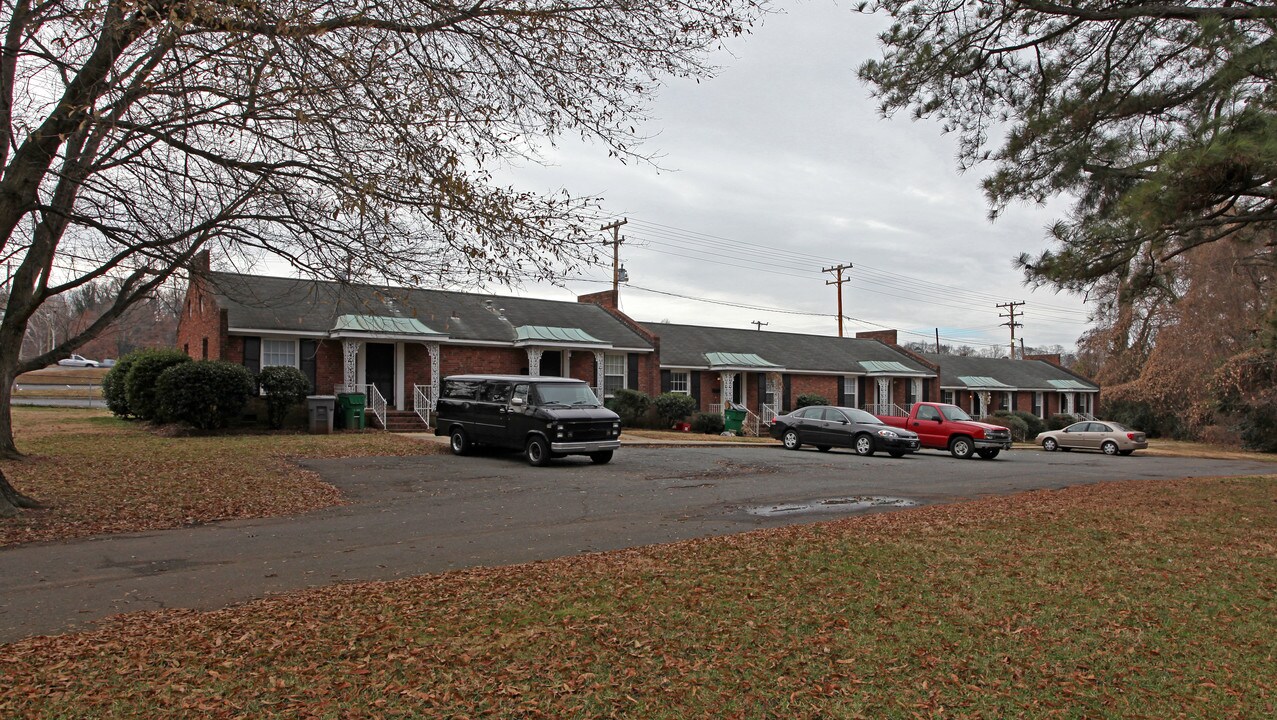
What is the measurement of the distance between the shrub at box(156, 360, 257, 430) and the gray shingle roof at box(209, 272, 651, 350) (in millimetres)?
2036

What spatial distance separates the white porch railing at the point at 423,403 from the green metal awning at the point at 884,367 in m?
22.6

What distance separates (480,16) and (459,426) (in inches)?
466

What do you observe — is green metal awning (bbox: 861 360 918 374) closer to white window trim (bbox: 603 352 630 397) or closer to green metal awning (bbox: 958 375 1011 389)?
green metal awning (bbox: 958 375 1011 389)

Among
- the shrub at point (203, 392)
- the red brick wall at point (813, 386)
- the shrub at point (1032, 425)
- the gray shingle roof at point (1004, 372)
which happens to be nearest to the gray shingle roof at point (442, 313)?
the shrub at point (203, 392)

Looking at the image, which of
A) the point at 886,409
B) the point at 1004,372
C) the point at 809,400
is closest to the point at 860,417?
the point at 809,400

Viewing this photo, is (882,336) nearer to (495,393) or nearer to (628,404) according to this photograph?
(628,404)

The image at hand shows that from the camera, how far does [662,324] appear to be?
3925 centimetres

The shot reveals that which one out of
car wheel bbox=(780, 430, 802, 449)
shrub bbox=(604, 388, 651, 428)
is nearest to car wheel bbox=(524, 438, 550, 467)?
car wheel bbox=(780, 430, 802, 449)

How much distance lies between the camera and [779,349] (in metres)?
39.5

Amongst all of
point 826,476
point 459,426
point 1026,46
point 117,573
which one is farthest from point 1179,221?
point 459,426

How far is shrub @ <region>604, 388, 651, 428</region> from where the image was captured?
3038 centimetres

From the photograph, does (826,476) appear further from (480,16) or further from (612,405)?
(612,405)

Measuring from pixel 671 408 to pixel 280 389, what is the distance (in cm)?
1417

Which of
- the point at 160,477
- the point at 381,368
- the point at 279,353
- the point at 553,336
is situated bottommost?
the point at 160,477
